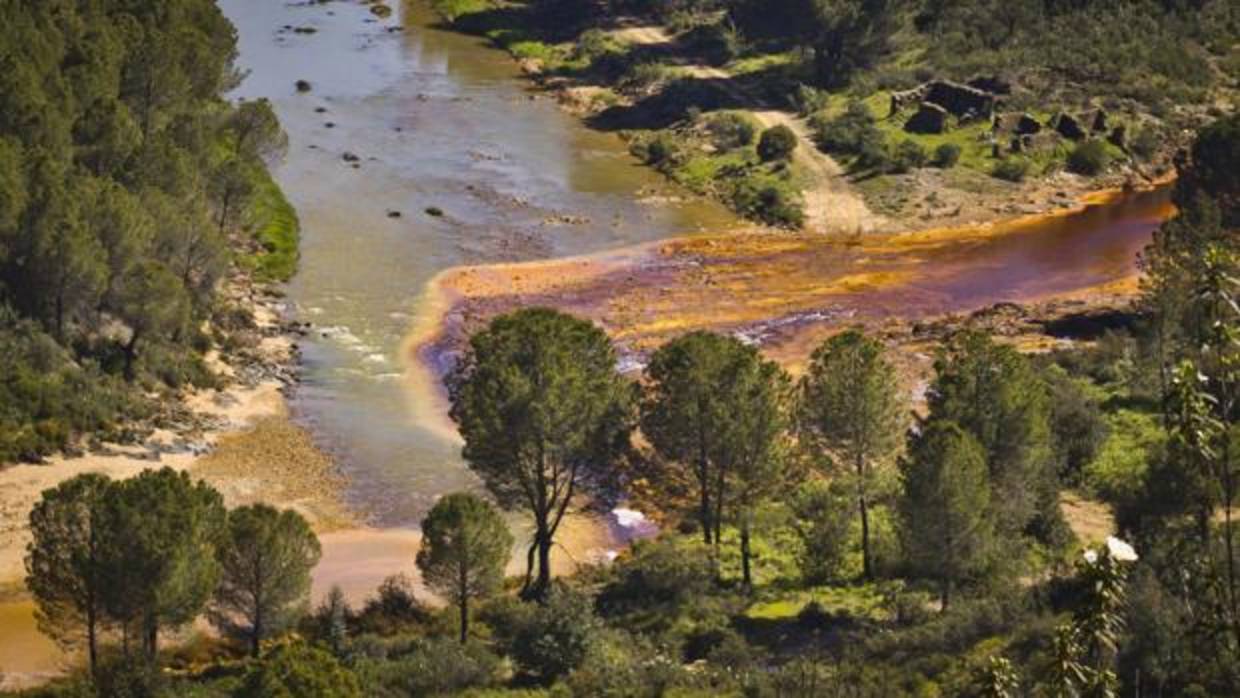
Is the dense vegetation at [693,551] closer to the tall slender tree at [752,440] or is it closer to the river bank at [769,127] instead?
the tall slender tree at [752,440]

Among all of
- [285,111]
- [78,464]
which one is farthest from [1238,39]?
[78,464]

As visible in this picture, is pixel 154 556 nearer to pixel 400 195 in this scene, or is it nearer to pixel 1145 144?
pixel 400 195

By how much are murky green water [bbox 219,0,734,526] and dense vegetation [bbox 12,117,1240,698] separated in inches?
485

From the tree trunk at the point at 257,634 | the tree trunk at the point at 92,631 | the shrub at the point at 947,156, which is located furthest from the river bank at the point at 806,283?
the tree trunk at the point at 92,631

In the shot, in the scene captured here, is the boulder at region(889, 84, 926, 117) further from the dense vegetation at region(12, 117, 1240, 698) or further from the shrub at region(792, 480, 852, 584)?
the shrub at region(792, 480, 852, 584)

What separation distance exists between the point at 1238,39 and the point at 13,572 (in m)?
121

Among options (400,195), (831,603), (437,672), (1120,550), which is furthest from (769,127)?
(1120,550)

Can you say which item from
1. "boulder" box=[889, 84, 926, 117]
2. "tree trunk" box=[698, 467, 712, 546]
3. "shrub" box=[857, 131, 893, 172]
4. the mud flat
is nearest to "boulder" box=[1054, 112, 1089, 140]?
"boulder" box=[889, 84, 926, 117]

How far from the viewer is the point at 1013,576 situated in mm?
49219

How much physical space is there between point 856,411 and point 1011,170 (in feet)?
206

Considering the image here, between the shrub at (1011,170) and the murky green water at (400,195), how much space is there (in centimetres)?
2176

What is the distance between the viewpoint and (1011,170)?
110 m

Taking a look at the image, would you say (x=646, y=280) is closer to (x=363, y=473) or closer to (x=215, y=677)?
(x=363, y=473)

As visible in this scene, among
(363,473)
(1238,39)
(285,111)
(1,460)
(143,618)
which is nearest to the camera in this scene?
(143,618)
